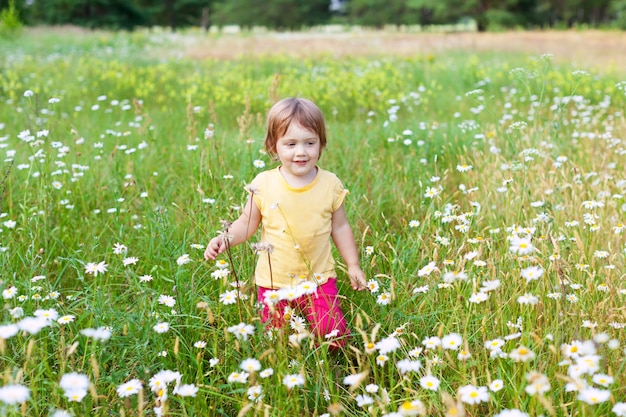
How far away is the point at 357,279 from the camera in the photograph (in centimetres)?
238

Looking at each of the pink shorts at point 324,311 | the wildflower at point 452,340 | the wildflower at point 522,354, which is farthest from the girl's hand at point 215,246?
the wildflower at point 522,354

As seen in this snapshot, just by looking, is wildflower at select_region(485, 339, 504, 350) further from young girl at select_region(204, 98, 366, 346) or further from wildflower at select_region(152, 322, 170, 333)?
wildflower at select_region(152, 322, 170, 333)

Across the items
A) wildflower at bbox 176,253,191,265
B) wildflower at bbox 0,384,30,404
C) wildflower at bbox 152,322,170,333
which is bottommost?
wildflower at bbox 152,322,170,333

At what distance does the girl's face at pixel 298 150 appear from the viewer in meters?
2.38

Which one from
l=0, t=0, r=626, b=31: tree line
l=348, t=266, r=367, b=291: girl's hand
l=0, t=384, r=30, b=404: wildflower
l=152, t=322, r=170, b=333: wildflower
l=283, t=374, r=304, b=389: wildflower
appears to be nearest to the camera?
l=0, t=384, r=30, b=404: wildflower

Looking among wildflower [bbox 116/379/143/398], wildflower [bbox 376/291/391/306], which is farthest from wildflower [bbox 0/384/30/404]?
wildflower [bbox 376/291/391/306]

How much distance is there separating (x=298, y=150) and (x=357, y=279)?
551 millimetres

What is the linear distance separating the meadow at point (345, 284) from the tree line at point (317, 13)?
3113 cm

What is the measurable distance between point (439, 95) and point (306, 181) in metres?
5.30

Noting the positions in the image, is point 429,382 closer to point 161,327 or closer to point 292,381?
point 292,381

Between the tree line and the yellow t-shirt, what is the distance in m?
32.5

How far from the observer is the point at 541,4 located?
3934 centimetres

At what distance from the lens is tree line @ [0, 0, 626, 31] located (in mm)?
37344

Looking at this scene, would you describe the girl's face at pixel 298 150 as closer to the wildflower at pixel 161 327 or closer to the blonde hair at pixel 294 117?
the blonde hair at pixel 294 117
